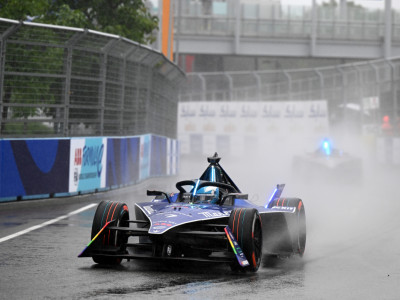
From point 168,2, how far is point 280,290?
24.6m

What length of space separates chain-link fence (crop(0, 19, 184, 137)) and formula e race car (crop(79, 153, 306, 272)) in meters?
6.64

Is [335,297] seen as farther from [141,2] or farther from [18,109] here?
[141,2]

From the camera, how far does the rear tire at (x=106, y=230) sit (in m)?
8.85

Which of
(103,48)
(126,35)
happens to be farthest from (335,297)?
(126,35)

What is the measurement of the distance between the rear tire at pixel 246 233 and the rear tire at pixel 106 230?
1191 millimetres

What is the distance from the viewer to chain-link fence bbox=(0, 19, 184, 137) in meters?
15.9

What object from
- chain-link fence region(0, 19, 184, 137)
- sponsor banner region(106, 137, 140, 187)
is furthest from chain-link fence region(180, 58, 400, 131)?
chain-link fence region(0, 19, 184, 137)

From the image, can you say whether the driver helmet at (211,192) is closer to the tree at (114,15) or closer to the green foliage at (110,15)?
the green foliage at (110,15)

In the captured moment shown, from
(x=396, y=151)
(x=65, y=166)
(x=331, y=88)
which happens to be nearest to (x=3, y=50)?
(x=65, y=166)

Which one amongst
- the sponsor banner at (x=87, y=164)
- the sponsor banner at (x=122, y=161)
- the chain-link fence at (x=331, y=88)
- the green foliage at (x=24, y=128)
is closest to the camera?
the green foliage at (x=24, y=128)

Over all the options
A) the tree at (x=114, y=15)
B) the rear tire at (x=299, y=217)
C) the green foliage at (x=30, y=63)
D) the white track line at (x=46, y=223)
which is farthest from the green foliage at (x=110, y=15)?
the rear tire at (x=299, y=217)

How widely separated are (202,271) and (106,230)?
1023mm

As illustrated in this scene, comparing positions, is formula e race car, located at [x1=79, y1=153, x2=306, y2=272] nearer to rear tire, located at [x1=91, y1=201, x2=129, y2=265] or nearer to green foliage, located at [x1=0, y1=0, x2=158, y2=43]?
rear tire, located at [x1=91, y1=201, x2=129, y2=265]

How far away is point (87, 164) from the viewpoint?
17.9 meters
